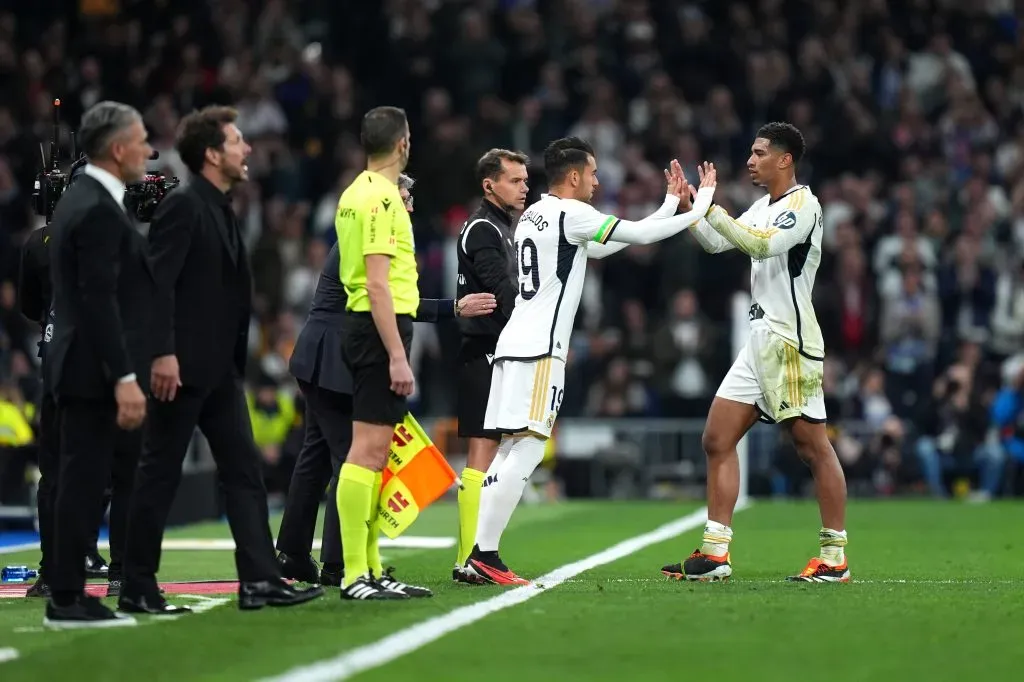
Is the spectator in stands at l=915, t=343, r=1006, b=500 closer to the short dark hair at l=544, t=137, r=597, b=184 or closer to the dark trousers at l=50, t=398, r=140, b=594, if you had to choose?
the short dark hair at l=544, t=137, r=597, b=184

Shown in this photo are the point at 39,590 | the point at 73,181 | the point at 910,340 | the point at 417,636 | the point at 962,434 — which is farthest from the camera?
the point at 910,340

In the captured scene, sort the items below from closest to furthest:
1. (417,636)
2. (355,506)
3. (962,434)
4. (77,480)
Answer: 1. (417,636)
2. (77,480)
3. (355,506)
4. (962,434)

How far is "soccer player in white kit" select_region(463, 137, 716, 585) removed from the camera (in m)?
9.26

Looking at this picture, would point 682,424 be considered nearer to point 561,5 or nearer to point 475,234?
point 561,5

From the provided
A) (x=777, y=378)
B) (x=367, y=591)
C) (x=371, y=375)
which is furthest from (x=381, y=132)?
(x=777, y=378)

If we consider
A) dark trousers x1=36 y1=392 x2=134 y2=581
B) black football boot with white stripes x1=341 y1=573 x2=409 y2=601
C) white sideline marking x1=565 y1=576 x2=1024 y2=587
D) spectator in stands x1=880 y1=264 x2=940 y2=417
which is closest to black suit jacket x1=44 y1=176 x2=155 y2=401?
dark trousers x1=36 y1=392 x2=134 y2=581

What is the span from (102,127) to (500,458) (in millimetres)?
2878

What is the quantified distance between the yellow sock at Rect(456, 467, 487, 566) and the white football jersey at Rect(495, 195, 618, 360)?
783mm

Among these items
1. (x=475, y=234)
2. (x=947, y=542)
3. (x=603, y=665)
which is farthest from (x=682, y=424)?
(x=603, y=665)

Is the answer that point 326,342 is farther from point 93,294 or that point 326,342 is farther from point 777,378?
point 777,378

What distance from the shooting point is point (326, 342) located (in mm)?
9414

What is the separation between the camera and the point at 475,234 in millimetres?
9906

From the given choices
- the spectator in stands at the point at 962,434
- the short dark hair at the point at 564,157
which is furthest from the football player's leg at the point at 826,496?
the spectator in stands at the point at 962,434

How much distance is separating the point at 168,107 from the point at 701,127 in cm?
668
